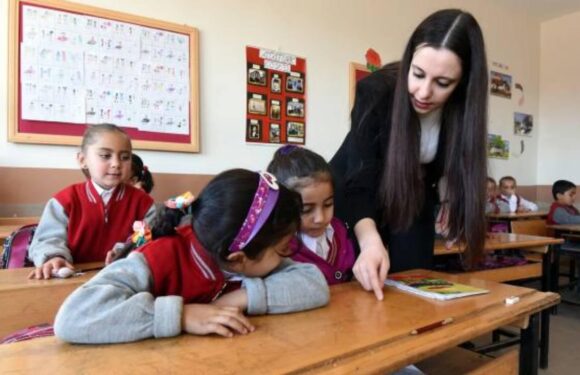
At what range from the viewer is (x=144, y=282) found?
0.70 metres

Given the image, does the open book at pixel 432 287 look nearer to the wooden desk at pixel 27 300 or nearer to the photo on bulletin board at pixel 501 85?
Result: the wooden desk at pixel 27 300

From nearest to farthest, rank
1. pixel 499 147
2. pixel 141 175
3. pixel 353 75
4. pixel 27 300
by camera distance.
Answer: pixel 27 300
pixel 141 175
pixel 353 75
pixel 499 147

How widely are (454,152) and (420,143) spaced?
0.10 metres

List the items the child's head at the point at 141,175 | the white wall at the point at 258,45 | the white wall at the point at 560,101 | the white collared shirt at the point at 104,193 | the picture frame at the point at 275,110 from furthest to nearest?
the white wall at the point at 560,101 → the picture frame at the point at 275,110 → the white wall at the point at 258,45 → the child's head at the point at 141,175 → the white collared shirt at the point at 104,193

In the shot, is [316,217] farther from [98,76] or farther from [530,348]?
[98,76]

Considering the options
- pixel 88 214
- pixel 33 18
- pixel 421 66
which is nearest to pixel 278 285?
pixel 421 66

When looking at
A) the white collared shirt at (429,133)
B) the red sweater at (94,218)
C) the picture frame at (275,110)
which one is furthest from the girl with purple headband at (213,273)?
the picture frame at (275,110)

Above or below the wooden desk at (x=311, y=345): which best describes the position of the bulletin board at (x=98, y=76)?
above

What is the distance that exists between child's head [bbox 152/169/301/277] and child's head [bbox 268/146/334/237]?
1.22 ft

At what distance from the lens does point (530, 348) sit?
945mm

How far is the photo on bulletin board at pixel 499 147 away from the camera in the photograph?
4859mm

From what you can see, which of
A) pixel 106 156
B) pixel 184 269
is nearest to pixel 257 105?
pixel 106 156

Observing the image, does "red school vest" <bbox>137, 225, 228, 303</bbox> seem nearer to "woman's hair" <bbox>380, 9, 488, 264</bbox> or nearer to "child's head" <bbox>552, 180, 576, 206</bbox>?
"woman's hair" <bbox>380, 9, 488, 264</bbox>

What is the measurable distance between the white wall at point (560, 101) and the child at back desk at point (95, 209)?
4.99 m
